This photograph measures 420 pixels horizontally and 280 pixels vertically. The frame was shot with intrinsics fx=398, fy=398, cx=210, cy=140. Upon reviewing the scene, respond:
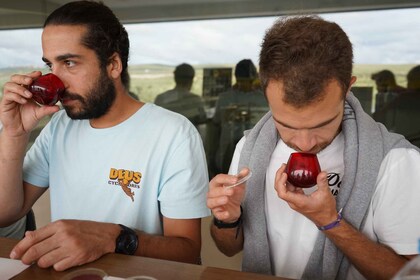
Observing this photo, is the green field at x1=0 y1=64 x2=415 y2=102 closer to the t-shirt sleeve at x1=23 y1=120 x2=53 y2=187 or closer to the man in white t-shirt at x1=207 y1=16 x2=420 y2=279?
the t-shirt sleeve at x1=23 y1=120 x2=53 y2=187

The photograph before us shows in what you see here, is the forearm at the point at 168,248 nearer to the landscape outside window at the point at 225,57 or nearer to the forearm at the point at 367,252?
the forearm at the point at 367,252

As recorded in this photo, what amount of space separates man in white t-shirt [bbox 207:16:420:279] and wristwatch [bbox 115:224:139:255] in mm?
256

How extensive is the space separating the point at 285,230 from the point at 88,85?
90cm

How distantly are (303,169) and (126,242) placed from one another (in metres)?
0.55

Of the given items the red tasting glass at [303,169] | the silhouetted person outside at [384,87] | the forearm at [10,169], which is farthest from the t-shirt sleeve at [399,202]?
the silhouetted person outside at [384,87]

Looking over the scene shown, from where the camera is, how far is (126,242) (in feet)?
3.78

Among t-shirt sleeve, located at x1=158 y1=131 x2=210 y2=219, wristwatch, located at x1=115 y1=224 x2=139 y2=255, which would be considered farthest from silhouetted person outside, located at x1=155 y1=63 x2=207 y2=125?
wristwatch, located at x1=115 y1=224 x2=139 y2=255

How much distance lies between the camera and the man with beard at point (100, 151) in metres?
1.43

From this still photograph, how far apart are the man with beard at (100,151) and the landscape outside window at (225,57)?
2.56 m

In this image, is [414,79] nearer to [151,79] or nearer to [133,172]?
[151,79]

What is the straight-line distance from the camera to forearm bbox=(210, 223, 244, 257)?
4.35ft

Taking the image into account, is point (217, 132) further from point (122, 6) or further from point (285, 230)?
point (285, 230)

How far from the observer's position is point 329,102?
3.51 ft

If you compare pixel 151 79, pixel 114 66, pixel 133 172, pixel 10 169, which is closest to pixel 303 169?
pixel 133 172
